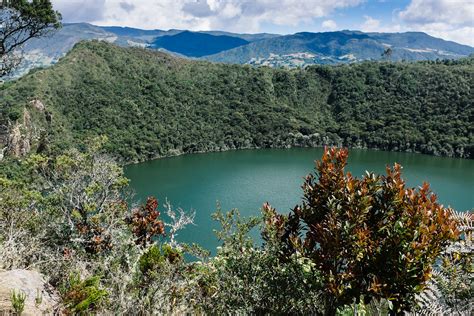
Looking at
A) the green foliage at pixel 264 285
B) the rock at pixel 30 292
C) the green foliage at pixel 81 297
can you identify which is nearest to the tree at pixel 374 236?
the green foliage at pixel 264 285

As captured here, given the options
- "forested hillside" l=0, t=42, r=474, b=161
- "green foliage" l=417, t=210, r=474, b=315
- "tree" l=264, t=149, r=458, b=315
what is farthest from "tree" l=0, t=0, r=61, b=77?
"forested hillside" l=0, t=42, r=474, b=161

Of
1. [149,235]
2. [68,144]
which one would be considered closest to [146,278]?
[149,235]

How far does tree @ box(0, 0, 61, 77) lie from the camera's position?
10.5m

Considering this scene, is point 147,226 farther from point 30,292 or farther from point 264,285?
point 264,285

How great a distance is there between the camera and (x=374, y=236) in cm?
546

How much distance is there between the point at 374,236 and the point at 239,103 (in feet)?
319

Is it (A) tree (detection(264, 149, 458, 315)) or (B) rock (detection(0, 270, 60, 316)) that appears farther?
(B) rock (detection(0, 270, 60, 316))

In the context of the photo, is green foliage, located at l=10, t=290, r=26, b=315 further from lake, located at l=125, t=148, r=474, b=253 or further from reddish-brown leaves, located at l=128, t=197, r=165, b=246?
lake, located at l=125, t=148, r=474, b=253

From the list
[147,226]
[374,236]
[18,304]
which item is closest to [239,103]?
[147,226]

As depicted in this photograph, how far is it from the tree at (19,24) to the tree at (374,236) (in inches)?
366

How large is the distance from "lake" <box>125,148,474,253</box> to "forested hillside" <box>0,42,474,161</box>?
532 centimetres

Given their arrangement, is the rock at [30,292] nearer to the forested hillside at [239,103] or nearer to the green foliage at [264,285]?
the green foliage at [264,285]

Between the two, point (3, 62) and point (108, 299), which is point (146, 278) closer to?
point (108, 299)

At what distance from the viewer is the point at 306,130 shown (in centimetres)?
9538
